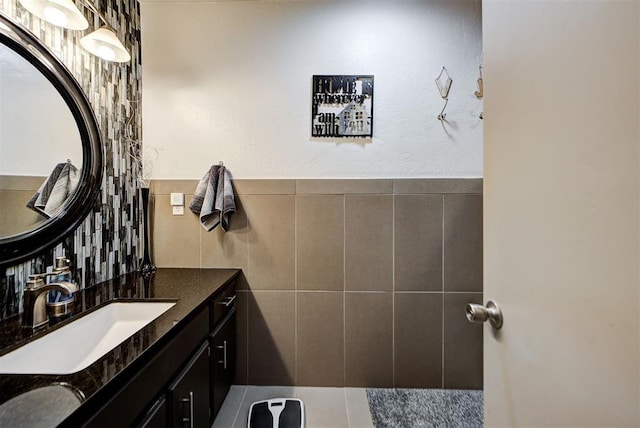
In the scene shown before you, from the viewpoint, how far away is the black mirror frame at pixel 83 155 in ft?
3.35

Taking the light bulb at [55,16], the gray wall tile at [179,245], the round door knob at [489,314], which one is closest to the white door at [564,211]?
the round door knob at [489,314]

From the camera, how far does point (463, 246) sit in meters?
1.83

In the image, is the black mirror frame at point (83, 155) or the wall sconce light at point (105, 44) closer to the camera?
the black mirror frame at point (83, 155)

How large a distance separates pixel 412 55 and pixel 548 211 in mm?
1711

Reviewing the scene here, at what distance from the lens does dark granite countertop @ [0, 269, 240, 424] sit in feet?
2.16

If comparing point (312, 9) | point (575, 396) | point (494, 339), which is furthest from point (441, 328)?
point (312, 9)

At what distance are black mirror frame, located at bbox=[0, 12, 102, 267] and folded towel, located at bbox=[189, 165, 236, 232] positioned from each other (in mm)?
520

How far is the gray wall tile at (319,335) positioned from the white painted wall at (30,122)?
1.48 metres

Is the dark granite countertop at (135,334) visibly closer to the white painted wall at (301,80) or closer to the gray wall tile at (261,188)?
the gray wall tile at (261,188)

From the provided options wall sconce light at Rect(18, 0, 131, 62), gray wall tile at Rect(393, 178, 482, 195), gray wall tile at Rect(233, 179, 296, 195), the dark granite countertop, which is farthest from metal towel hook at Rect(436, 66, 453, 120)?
wall sconce light at Rect(18, 0, 131, 62)

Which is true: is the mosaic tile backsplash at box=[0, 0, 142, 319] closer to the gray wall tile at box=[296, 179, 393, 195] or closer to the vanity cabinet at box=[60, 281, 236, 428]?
the vanity cabinet at box=[60, 281, 236, 428]

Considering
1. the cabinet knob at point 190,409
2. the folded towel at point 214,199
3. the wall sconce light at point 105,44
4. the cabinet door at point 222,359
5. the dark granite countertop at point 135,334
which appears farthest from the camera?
the folded towel at point 214,199

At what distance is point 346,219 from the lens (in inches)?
73.2

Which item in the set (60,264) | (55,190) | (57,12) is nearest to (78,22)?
(57,12)
